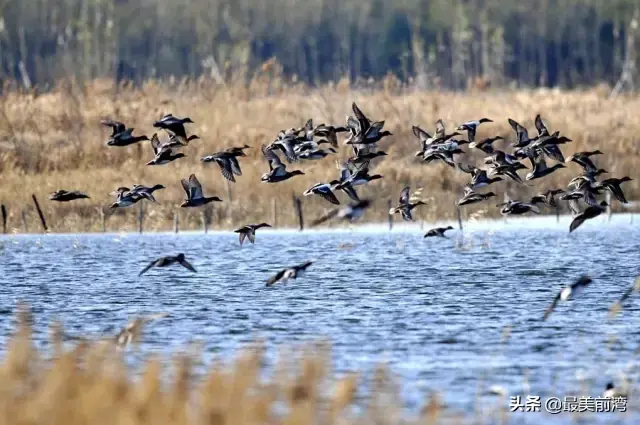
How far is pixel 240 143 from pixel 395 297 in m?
14.8

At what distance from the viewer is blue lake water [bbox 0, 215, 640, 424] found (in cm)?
1436

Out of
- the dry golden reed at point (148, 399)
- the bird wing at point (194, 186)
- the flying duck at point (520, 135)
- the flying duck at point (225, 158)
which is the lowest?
the dry golden reed at point (148, 399)

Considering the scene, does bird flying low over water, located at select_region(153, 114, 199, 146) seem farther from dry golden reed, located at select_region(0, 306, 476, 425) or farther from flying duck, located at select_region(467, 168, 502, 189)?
dry golden reed, located at select_region(0, 306, 476, 425)

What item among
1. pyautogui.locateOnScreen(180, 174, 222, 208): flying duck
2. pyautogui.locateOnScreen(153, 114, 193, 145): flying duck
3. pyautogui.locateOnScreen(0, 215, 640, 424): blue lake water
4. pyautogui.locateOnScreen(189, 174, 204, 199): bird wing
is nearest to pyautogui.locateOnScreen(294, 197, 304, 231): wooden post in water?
pyautogui.locateOnScreen(0, 215, 640, 424): blue lake water

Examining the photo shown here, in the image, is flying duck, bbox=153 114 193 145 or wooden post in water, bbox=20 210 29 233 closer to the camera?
flying duck, bbox=153 114 193 145

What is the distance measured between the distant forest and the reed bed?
4339 centimetres

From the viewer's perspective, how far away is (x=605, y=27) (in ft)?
326

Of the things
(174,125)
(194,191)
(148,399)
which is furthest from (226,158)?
(148,399)

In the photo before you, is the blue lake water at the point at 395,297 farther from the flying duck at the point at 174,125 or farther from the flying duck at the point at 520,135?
the flying duck at the point at 174,125

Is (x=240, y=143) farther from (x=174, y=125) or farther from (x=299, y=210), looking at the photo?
(x=174, y=125)

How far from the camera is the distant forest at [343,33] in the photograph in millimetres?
87812

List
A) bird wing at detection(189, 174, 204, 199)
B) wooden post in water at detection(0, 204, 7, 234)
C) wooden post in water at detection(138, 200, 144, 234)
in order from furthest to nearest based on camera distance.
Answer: wooden post in water at detection(138, 200, 144, 234), wooden post in water at detection(0, 204, 7, 234), bird wing at detection(189, 174, 204, 199)

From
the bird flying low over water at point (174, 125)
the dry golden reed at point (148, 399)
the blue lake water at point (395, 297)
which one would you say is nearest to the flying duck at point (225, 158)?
the bird flying low over water at point (174, 125)

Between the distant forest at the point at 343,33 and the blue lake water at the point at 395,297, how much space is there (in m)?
54.3
